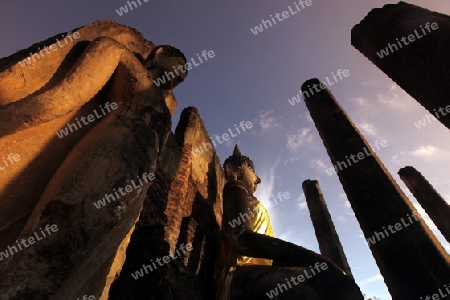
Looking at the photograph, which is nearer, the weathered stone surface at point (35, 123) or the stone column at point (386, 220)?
the weathered stone surface at point (35, 123)

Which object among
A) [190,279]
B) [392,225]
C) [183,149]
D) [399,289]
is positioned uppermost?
[183,149]

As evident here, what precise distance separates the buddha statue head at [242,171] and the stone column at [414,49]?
12.3 ft

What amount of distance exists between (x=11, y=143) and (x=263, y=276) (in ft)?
9.02

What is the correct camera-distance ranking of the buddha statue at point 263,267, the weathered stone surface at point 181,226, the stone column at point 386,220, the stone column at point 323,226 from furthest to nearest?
the stone column at point 323,226
the buddha statue at point 263,267
the stone column at point 386,220
the weathered stone surface at point 181,226

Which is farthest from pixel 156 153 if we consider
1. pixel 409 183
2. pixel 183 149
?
pixel 409 183

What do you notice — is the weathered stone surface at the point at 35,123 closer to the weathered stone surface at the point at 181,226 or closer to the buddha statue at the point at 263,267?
the weathered stone surface at the point at 181,226

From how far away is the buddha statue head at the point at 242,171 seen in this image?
18.1 feet

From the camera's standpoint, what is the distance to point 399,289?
104 inches

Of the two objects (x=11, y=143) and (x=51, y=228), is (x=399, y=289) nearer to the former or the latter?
(x=51, y=228)

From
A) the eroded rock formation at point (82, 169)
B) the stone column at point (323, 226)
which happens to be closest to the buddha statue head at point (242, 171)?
the eroded rock formation at point (82, 169)

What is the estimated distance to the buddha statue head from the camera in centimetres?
551

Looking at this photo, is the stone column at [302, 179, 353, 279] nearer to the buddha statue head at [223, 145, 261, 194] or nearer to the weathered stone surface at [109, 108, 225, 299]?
the buddha statue head at [223, 145, 261, 194]

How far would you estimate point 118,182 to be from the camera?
1625 mm

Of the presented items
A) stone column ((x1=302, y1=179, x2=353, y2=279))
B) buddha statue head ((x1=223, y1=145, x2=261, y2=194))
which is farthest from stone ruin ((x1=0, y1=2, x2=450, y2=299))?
stone column ((x1=302, y1=179, x2=353, y2=279))
